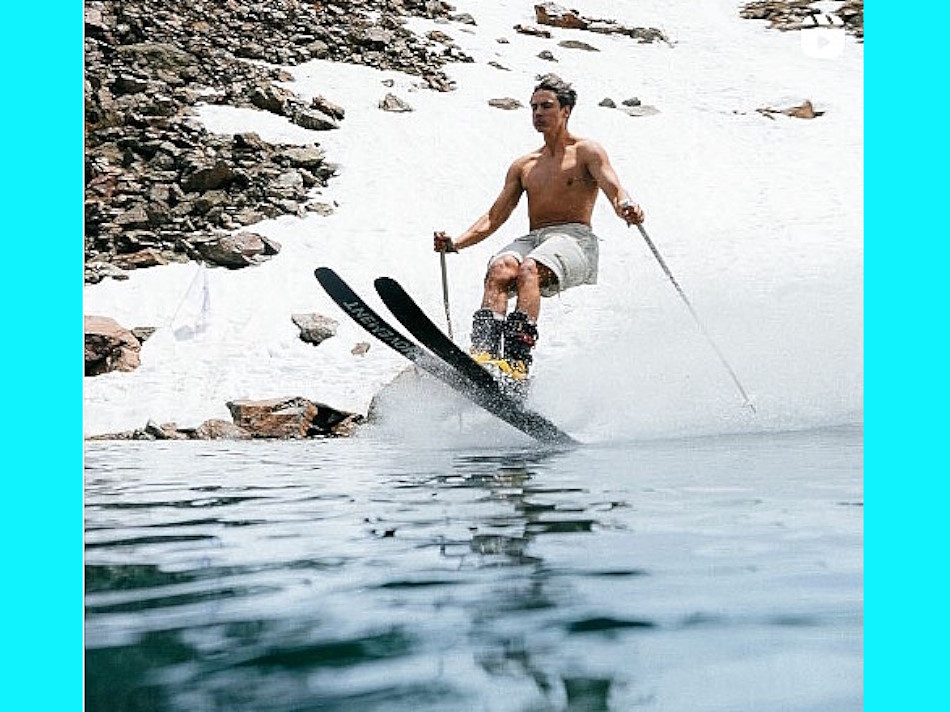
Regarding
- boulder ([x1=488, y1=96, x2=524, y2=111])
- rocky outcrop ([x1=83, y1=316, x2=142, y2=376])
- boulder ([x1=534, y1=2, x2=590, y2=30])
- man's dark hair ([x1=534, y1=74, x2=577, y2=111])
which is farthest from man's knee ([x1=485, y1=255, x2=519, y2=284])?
rocky outcrop ([x1=83, y1=316, x2=142, y2=376])

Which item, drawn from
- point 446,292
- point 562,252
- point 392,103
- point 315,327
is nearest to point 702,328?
point 562,252

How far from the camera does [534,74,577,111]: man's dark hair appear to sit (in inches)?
102

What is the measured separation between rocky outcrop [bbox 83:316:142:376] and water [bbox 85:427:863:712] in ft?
3.82

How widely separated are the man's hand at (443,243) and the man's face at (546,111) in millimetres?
Result: 372

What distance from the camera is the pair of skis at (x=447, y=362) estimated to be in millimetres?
2078

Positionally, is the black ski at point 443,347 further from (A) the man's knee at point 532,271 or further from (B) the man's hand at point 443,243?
(B) the man's hand at point 443,243

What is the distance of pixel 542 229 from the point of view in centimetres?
244

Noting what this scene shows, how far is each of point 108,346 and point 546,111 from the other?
1317 mm

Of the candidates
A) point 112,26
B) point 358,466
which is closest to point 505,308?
point 358,466

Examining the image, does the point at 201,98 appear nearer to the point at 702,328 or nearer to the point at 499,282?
the point at 499,282

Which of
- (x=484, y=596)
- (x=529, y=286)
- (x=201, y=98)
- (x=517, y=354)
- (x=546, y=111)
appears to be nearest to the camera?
(x=484, y=596)

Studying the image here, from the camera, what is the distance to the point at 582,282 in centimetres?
246

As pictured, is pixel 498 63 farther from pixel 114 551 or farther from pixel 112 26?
pixel 114 551

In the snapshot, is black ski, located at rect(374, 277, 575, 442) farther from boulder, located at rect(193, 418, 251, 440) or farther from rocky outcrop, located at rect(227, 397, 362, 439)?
boulder, located at rect(193, 418, 251, 440)
